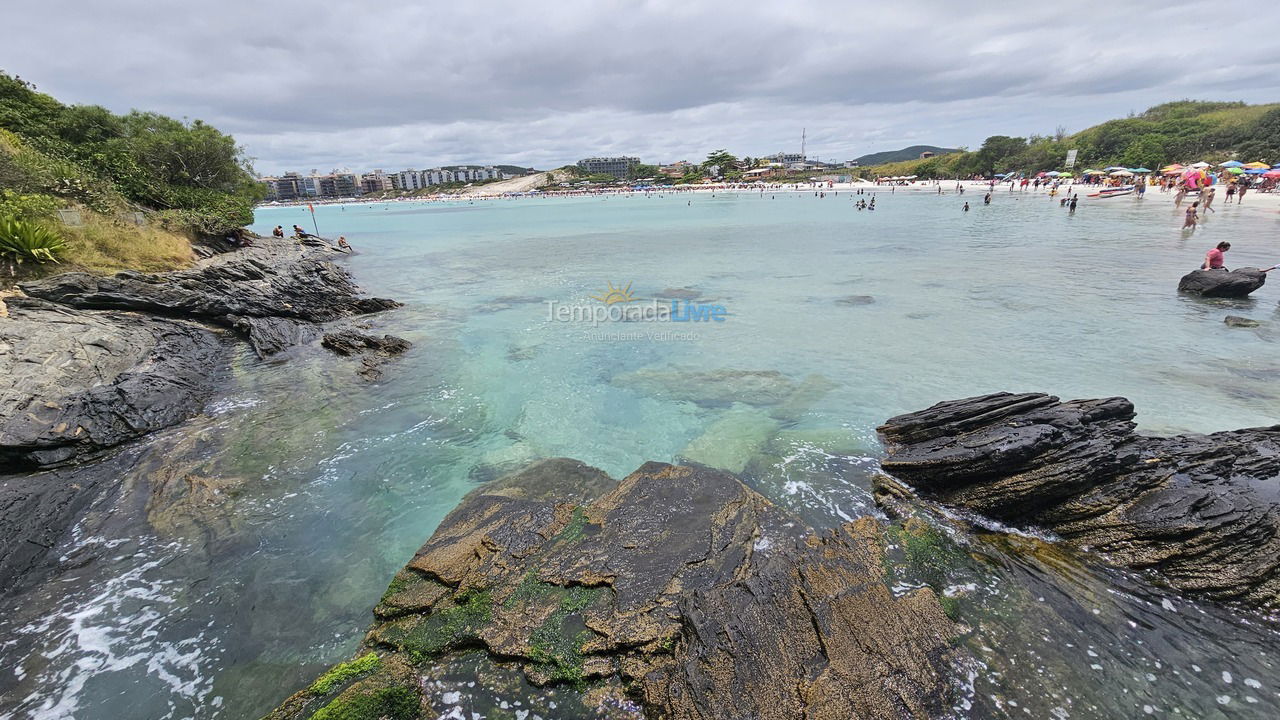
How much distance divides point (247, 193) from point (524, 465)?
35.4m

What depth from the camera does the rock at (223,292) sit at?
1234 cm

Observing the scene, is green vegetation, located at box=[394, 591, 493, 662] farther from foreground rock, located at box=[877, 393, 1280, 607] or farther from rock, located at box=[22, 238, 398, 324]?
rock, located at box=[22, 238, 398, 324]

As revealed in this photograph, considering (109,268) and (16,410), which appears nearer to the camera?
(16,410)

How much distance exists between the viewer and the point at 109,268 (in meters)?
15.2

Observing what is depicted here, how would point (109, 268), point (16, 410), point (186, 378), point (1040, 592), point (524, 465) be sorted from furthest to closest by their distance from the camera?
1. point (109, 268)
2. point (186, 378)
3. point (524, 465)
4. point (16, 410)
5. point (1040, 592)

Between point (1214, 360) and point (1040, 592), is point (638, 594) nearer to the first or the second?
point (1040, 592)

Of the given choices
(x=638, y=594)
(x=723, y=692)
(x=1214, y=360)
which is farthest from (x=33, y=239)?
(x=1214, y=360)

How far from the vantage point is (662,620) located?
15.0ft

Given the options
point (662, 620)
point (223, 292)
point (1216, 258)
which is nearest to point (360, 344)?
point (223, 292)

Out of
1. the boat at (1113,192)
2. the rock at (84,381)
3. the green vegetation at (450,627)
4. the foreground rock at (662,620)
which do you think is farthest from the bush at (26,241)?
the boat at (1113,192)

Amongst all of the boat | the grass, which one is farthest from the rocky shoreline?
the boat

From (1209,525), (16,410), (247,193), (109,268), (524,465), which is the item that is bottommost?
(524,465)

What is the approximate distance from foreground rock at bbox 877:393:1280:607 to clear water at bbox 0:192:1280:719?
0.52m

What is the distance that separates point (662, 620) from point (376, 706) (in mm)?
2427
